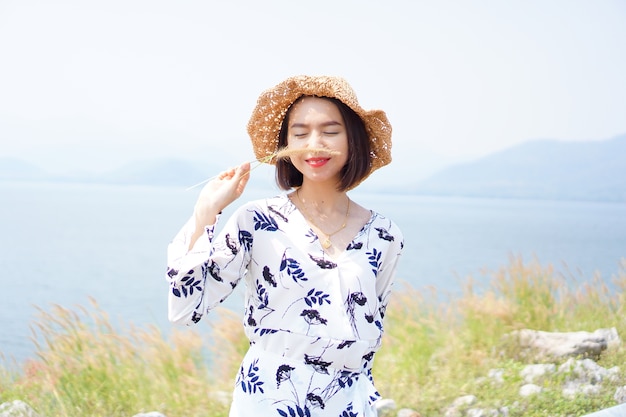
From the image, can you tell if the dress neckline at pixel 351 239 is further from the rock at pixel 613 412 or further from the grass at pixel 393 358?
the grass at pixel 393 358

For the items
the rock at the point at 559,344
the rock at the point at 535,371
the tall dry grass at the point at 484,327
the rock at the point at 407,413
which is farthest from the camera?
the rock at the point at 559,344

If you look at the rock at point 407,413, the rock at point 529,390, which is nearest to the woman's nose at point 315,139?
the rock at point 407,413

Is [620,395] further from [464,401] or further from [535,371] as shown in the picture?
[464,401]

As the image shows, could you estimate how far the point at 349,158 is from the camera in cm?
195

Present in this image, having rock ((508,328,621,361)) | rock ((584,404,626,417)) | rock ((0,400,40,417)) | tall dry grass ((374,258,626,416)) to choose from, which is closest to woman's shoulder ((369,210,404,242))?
rock ((584,404,626,417))

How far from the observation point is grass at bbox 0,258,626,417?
11.6 ft

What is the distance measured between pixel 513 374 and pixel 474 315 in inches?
30.7

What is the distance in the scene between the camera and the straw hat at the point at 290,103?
188cm

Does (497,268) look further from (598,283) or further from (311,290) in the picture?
(311,290)

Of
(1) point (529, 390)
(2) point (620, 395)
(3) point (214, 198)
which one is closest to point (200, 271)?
(3) point (214, 198)

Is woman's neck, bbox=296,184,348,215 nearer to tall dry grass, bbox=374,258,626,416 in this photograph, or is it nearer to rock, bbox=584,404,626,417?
rock, bbox=584,404,626,417

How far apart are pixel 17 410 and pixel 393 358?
87.1 inches

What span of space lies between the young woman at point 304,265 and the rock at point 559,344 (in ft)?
8.45

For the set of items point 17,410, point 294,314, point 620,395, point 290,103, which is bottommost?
point 620,395
